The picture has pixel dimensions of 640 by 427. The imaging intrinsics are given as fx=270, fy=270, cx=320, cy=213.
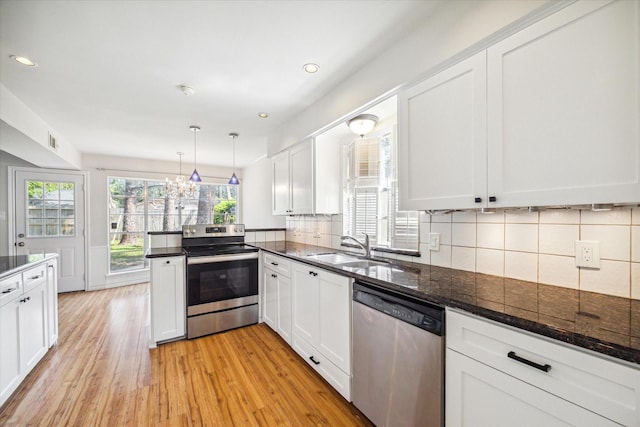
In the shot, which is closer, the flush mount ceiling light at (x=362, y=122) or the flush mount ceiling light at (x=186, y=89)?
the flush mount ceiling light at (x=362, y=122)

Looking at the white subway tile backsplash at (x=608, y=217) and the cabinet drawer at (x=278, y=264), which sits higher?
the white subway tile backsplash at (x=608, y=217)

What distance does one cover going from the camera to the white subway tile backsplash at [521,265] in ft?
4.57

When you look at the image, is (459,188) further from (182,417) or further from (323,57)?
(182,417)

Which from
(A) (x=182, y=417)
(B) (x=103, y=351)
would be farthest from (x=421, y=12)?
(B) (x=103, y=351)

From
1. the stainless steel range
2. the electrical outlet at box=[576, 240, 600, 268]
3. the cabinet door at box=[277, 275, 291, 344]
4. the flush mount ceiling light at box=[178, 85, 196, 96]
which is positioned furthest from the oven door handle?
the electrical outlet at box=[576, 240, 600, 268]

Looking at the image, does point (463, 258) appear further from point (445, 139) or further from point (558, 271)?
point (445, 139)

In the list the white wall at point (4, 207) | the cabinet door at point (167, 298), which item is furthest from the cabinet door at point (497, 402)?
the white wall at point (4, 207)

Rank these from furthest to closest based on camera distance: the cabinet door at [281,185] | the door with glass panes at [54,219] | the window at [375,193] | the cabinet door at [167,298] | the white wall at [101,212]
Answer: the white wall at [101,212], the door with glass panes at [54,219], the cabinet door at [281,185], the cabinet door at [167,298], the window at [375,193]

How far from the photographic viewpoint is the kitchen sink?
2.16 metres

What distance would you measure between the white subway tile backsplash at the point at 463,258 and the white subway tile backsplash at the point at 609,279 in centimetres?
49

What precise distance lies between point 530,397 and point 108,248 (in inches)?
242

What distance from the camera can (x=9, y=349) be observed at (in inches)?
73.7

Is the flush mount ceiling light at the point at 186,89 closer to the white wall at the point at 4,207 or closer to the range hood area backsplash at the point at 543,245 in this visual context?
the range hood area backsplash at the point at 543,245

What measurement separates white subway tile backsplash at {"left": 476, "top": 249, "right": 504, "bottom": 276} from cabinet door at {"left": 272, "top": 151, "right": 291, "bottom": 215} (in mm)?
2153
